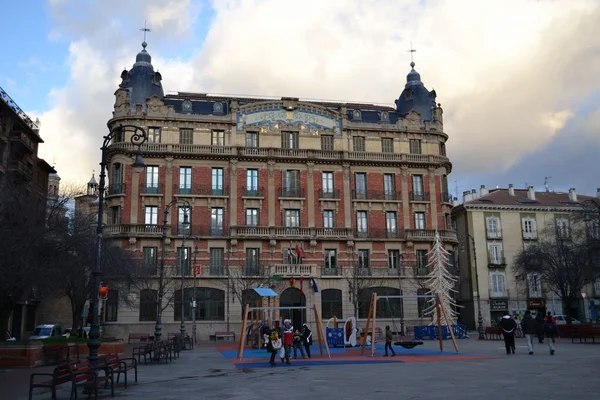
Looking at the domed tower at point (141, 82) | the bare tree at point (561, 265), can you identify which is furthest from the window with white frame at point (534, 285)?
the domed tower at point (141, 82)

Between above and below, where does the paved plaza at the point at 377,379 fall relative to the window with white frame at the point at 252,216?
below

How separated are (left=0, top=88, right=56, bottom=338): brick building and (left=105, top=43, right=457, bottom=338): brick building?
6.78 metres

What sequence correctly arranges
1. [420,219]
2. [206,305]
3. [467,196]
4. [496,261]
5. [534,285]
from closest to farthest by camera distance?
[206,305] < [420,219] < [534,285] < [496,261] < [467,196]

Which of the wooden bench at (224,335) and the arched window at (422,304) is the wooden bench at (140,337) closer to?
the wooden bench at (224,335)

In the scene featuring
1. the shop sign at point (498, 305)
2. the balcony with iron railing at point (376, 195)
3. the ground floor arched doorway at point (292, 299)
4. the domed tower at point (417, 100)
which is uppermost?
the domed tower at point (417, 100)

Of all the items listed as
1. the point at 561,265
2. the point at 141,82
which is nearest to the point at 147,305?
the point at 141,82

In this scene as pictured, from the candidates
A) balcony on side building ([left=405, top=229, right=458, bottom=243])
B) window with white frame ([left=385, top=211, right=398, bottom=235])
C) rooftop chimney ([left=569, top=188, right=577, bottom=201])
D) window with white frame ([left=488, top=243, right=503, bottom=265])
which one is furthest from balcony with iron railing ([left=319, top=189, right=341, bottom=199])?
rooftop chimney ([left=569, top=188, right=577, bottom=201])

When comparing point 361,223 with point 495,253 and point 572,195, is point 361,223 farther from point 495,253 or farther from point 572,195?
point 572,195

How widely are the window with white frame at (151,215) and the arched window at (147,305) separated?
5.66 m

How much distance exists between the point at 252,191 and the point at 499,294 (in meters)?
28.2

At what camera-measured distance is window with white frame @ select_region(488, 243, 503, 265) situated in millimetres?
59734

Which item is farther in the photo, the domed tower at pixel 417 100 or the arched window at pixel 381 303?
the domed tower at pixel 417 100

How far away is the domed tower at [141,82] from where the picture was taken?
5062cm

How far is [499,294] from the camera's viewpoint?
194ft
